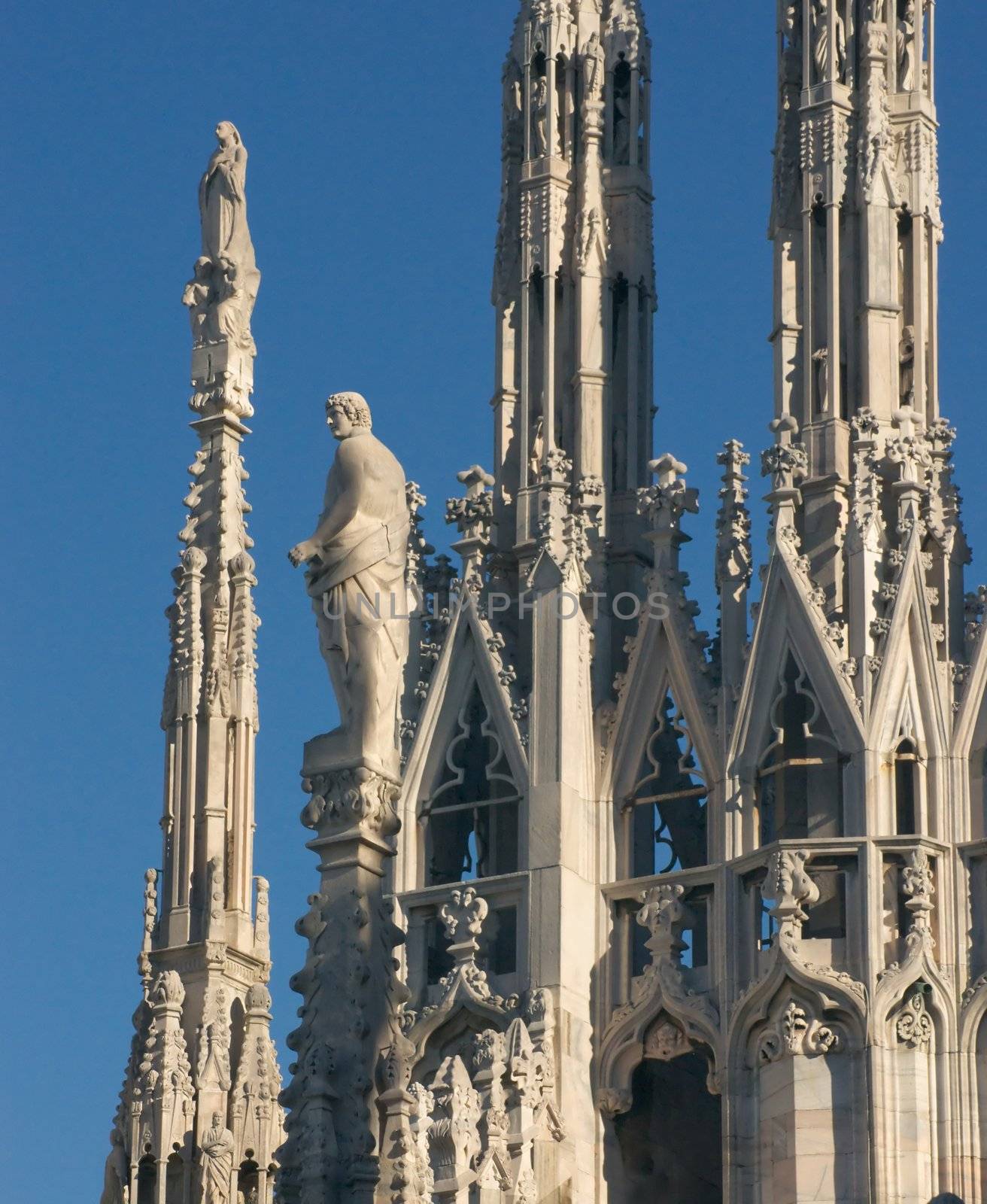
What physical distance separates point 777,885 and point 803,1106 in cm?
182

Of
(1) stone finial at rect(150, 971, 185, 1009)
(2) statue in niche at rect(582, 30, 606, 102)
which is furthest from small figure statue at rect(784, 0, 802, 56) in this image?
(1) stone finial at rect(150, 971, 185, 1009)

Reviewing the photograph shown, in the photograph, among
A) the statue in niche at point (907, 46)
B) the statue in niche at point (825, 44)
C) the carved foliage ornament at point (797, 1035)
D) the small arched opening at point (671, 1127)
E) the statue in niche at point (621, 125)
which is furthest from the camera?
the statue in niche at point (621, 125)

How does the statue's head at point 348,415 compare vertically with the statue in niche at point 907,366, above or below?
below

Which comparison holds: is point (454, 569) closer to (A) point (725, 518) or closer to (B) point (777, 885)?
(A) point (725, 518)

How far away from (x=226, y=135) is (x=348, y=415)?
10661 mm

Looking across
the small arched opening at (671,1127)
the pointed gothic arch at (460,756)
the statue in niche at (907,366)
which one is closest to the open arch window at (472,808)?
the pointed gothic arch at (460,756)

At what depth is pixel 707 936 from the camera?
34.0 m

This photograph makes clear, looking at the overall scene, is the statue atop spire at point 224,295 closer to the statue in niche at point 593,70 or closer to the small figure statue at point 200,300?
the small figure statue at point 200,300

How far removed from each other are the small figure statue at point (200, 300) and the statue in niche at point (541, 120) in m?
5.41

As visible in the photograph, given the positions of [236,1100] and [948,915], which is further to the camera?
[948,915]

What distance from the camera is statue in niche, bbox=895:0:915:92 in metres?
36.3

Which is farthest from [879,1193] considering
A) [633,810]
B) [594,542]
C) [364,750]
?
[364,750]

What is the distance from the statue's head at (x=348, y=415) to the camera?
24.4m

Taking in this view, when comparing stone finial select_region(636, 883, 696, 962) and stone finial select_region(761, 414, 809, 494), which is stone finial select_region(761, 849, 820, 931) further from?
stone finial select_region(761, 414, 809, 494)
